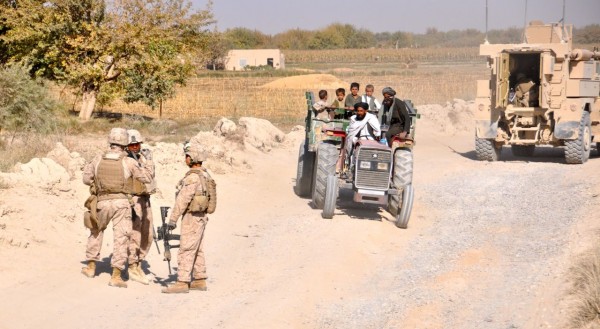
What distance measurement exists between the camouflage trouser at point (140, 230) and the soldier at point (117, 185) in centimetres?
23

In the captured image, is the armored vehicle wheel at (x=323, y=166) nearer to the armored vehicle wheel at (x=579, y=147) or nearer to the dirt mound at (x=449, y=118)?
the armored vehicle wheel at (x=579, y=147)

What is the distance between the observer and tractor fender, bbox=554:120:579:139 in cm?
2006

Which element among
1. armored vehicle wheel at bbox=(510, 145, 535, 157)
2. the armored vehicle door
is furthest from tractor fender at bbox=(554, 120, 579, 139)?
armored vehicle wheel at bbox=(510, 145, 535, 157)

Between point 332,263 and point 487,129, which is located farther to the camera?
point 487,129

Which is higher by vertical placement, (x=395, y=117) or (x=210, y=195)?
(x=395, y=117)

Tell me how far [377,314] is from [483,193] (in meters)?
7.66

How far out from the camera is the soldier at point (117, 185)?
10078 millimetres

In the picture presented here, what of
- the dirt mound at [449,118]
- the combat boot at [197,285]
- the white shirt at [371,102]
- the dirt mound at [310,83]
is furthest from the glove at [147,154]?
the dirt mound at [310,83]

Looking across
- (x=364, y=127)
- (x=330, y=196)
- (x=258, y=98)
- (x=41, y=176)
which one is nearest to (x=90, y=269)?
(x=41, y=176)

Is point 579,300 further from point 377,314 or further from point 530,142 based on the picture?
point 530,142

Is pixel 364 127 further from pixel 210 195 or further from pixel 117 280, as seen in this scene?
pixel 117 280

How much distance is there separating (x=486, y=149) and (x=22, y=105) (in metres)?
10.5

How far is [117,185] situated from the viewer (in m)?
10.1

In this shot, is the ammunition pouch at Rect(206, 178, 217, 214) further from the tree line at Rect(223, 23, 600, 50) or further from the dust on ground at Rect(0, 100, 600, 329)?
the tree line at Rect(223, 23, 600, 50)
